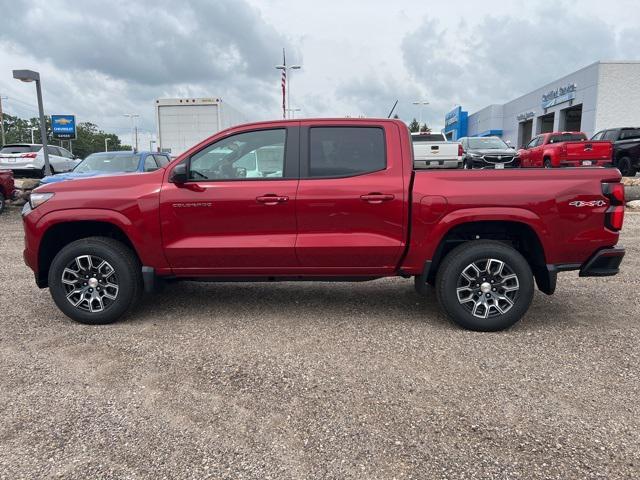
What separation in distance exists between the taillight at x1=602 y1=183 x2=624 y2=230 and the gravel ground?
3.20 ft

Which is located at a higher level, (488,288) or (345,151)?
(345,151)

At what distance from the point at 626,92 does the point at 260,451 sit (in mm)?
Result: 30684

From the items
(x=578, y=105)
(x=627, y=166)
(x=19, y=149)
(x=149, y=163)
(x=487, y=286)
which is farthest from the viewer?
(x=578, y=105)

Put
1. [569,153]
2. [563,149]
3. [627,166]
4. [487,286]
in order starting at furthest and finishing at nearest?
[627,166]
[563,149]
[569,153]
[487,286]

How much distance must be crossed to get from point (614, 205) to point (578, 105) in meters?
29.9

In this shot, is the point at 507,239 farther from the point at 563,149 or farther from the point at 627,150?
the point at 627,150

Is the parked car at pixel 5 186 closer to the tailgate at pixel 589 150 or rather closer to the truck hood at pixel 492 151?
the truck hood at pixel 492 151

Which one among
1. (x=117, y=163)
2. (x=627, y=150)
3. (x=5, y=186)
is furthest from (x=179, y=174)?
(x=627, y=150)

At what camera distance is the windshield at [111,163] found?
A: 10218mm

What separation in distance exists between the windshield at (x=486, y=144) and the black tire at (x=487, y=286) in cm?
1459

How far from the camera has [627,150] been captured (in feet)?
50.0

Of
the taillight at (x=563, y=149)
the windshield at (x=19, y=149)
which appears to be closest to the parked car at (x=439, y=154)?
the taillight at (x=563, y=149)

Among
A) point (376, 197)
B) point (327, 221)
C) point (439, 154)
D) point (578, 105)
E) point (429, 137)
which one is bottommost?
point (327, 221)

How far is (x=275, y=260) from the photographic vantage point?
423 centimetres
